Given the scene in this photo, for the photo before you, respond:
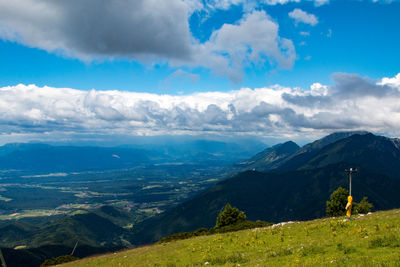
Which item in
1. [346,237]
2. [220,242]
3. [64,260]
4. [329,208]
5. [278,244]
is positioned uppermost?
[346,237]

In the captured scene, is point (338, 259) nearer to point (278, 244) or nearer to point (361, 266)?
point (361, 266)

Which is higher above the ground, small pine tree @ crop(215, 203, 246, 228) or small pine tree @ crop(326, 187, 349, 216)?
small pine tree @ crop(326, 187, 349, 216)

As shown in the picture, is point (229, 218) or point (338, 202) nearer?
point (229, 218)

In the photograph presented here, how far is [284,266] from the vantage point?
15875mm

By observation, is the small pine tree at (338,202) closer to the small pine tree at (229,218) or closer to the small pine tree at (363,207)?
the small pine tree at (363,207)

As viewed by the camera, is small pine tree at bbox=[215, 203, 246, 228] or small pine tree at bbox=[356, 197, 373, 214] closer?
small pine tree at bbox=[356, 197, 373, 214]

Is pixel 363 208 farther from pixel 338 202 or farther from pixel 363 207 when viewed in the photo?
pixel 338 202

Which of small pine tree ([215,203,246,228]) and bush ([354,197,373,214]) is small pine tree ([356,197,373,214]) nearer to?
bush ([354,197,373,214])

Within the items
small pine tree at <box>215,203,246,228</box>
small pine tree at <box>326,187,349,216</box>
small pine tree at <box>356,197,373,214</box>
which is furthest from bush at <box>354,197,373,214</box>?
small pine tree at <box>215,203,246,228</box>

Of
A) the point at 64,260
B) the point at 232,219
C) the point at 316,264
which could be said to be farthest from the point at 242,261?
the point at 232,219

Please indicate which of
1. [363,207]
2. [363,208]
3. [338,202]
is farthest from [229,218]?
[363,207]

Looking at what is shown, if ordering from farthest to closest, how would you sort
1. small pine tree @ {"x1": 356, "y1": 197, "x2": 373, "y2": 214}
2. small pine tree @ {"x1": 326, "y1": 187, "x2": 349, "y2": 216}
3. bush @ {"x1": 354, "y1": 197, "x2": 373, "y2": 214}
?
1. small pine tree @ {"x1": 326, "y1": 187, "x2": 349, "y2": 216}
2. small pine tree @ {"x1": 356, "y1": 197, "x2": 373, "y2": 214}
3. bush @ {"x1": 354, "y1": 197, "x2": 373, "y2": 214}

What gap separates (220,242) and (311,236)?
11.5m

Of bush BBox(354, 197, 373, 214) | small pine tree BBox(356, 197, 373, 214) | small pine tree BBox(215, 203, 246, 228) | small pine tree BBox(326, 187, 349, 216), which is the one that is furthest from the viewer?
small pine tree BBox(326, 187, 349, 216)
